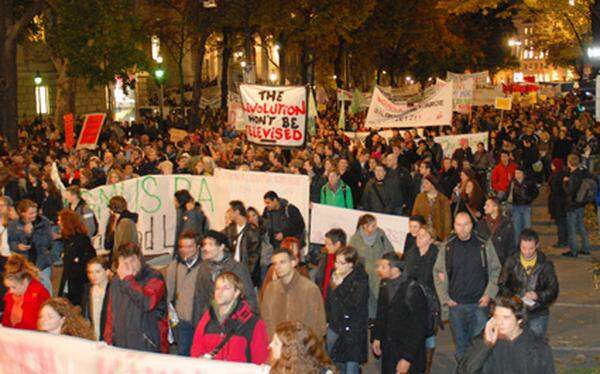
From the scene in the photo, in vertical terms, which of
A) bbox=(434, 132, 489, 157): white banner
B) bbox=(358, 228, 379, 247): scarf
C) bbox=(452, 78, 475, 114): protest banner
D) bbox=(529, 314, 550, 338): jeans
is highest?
bbox=(452, 78, 475, 114): protest banner

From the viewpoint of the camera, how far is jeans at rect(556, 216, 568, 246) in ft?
55.5

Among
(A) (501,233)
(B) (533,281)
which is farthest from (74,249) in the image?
(B) (533,281)

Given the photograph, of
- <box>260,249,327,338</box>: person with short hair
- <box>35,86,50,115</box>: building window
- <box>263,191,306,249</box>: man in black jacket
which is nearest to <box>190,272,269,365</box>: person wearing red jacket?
<box>260,249,327,338</box>: person with short hair

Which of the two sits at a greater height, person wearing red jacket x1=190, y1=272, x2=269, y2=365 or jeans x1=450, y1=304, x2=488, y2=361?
person wearing red jacket x1=190, y1=272, x2=269, y2=365

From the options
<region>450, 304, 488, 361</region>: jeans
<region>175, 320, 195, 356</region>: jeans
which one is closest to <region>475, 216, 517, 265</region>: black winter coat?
<region>450, 304, 488, 361</region>: jeans

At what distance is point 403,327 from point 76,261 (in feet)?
12.4

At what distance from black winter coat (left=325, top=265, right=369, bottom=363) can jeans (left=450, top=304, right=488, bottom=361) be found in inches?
48.5

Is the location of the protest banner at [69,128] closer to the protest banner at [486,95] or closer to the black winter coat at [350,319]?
the black winter coat at [350,319]

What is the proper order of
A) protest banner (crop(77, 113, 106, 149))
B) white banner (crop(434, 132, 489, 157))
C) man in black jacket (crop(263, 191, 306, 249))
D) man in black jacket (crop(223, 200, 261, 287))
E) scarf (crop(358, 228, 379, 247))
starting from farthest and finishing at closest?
white banner (crop(434, 132, 489, 157)) < protest banner (crop(77, 113, 106, 149)) < man in black jacket (crop(263, 191, 306, 249)) < man in black jacket (crop(223, 200, 261, 287)) < scarf (crop(358, 228, 379, 247))

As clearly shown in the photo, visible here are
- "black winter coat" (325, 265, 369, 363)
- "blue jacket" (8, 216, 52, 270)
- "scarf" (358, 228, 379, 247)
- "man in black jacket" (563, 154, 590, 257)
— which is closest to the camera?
"black winter coat" (325, 265, 369, 363)

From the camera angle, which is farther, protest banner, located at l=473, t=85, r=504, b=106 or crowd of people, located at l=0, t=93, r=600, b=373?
protest banner, located at l=473, t=85, r=504, b=106

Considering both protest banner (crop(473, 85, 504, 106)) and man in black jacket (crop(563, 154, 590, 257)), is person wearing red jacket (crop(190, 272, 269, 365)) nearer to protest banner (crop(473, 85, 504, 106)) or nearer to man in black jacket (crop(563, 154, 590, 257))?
man in black jacket (crop(563, 154, 590, 257))

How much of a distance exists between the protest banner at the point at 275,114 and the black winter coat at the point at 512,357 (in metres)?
10.6

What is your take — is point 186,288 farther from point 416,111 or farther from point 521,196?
point 416,111
